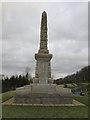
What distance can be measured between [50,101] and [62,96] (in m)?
0.91

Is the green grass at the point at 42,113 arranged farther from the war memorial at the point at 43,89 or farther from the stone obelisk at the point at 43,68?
the stone obelisk at the point at 43,68

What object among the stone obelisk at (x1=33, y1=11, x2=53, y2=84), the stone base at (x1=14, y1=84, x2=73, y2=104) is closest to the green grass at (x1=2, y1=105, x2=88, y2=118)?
the stone base at (x1=14, y1=84, x2=73, y2=104)

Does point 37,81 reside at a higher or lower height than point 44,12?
lower

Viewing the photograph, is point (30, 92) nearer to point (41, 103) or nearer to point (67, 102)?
point (41, 103)

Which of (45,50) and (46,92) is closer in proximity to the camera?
(46,92)

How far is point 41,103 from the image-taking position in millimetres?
16266

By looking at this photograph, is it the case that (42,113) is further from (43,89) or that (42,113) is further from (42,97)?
(43,89)

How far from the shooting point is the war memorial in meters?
16.4

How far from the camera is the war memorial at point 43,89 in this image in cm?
Result: 1642

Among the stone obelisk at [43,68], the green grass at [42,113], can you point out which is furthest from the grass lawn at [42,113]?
the stone obelisk at [43,68]

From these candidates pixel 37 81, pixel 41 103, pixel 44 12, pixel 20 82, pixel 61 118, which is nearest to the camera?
pixel 61 118

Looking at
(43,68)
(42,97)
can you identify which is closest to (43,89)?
(42,97)

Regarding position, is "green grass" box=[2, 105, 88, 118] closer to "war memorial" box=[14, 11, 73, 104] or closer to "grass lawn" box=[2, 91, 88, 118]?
"grass lawn" box=[2, 91, 88, 118]

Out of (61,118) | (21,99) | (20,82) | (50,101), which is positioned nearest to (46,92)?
(50,101)
